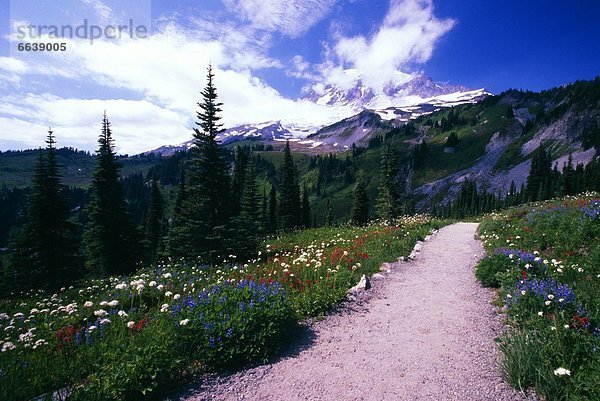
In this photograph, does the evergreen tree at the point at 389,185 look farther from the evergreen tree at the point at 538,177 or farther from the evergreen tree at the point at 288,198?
the evergreen tree at the point at 538,177

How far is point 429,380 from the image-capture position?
207 inches

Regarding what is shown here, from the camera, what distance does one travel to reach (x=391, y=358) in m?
5.96

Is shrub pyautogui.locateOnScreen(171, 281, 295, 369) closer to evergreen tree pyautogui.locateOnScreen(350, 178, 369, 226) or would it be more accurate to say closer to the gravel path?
the gravel path

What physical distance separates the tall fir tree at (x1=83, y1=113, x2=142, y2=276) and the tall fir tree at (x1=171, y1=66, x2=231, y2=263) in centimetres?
1382

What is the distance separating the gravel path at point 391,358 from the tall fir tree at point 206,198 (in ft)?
37.3

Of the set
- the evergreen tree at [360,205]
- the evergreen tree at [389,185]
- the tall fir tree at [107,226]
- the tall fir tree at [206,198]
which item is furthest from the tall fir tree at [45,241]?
the evergreen tree at [360,205]

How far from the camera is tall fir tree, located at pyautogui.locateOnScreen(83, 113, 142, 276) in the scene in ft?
93.3

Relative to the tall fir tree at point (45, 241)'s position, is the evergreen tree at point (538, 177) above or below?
→ above

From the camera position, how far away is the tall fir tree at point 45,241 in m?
24.1

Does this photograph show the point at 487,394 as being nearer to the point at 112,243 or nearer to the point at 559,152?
the point at 112,243

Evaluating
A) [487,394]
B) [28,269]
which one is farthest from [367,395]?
[28,269]

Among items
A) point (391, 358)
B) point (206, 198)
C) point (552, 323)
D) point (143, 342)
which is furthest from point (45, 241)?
point (552, 323)

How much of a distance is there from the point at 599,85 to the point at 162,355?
266130mm

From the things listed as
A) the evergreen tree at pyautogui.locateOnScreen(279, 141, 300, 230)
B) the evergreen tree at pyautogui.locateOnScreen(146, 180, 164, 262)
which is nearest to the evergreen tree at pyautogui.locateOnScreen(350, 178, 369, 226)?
the evergreen tree at pyautogui.locateOnScreen(279, 141, 300, 230)
